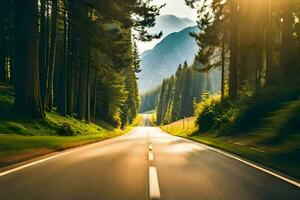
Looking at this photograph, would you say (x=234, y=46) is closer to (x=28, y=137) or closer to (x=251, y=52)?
(x=251, y=52)

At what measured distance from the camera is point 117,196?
249 inches

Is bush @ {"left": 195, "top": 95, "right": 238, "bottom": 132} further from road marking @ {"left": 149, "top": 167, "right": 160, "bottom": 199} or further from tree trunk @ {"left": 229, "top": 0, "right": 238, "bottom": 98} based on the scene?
road marking @ {"left": 149, "top": 167, "right": 160, "bottom": 199}

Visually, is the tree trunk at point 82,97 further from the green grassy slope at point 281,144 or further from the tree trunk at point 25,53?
the green grassy slope at point 281,144

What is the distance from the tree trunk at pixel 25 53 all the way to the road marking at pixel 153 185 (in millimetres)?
14473

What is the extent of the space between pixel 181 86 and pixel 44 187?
120 metres

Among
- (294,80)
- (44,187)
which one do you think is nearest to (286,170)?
(44,187)

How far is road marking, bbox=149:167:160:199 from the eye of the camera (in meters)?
6.43

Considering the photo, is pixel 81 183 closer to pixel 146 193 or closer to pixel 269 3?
pixel 146 193

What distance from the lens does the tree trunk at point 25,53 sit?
2192 cm

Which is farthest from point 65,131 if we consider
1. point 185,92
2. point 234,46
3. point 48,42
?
point 185,92

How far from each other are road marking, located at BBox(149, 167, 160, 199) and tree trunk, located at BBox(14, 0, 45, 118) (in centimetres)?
1447

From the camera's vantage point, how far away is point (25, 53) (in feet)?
72.0

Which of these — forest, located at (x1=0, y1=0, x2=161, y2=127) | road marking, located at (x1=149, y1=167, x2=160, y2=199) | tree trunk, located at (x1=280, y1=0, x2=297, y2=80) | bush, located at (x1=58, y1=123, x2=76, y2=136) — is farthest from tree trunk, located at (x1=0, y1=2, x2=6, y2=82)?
road marking, located at (x1=149, y1=167, x2=160, y2=199)

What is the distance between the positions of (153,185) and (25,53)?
16607mm
